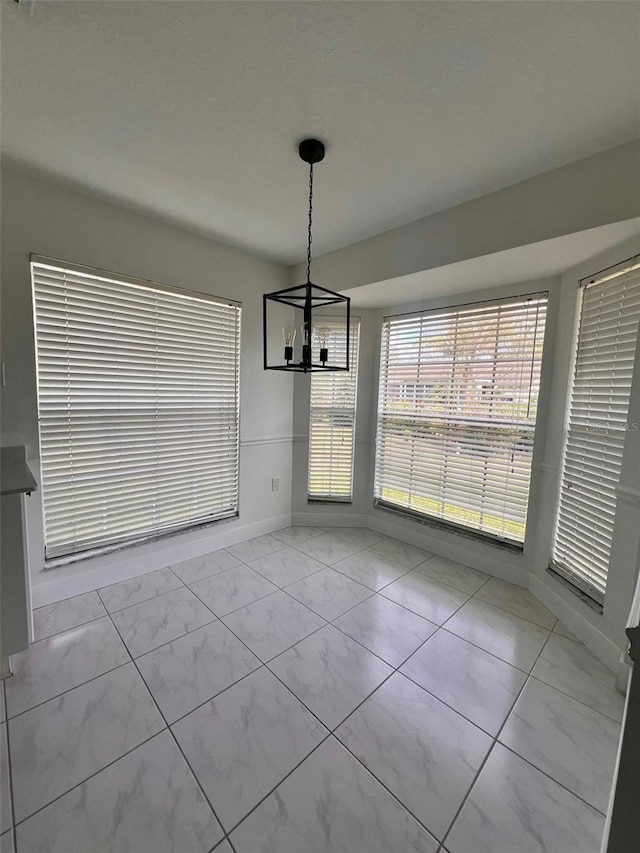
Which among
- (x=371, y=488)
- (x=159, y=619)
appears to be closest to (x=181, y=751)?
(x=159, y=619)

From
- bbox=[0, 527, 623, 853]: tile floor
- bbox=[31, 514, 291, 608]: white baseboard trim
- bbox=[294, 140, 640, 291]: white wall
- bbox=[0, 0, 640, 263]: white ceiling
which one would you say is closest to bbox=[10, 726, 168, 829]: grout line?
bbox=[0, 527, 623, 853]: tile floor

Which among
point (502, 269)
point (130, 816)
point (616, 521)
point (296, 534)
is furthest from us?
point (296, 534)

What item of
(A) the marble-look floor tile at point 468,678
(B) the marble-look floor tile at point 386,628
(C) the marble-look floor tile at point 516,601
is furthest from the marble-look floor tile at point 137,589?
(C) the marble-look floor tile at point 516,601

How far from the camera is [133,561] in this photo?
2465mm

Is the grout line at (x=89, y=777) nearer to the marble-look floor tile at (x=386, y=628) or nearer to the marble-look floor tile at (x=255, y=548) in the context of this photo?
the marble-look floor tile at (x=386, y=628)

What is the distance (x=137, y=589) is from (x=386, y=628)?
1.66 metres

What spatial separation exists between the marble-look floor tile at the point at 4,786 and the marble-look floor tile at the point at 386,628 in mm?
1429

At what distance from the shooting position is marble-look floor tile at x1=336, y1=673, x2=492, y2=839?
1.16 m

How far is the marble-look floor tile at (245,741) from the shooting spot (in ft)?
3.84

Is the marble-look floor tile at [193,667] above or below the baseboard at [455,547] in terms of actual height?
below

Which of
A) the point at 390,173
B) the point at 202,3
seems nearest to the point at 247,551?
the point at 390,173

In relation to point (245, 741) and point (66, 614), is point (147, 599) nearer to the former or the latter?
point (66, 614)

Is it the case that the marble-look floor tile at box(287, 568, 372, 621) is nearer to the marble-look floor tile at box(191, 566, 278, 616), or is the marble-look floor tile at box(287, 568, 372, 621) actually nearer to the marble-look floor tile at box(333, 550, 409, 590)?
the marble-look floor tile at box(333, 550, 409, 590)

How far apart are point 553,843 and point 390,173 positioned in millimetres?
2748
